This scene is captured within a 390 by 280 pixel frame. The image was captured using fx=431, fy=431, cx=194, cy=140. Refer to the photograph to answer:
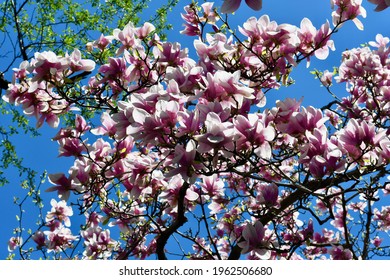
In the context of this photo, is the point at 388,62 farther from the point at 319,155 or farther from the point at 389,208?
the point at 319,155

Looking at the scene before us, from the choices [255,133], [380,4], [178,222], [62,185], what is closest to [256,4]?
[380,4]

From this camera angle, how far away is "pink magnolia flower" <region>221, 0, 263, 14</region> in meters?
1.03

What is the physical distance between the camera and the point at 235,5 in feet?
3.44

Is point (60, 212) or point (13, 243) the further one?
point (13, 243)

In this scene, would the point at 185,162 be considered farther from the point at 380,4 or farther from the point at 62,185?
the point at 380,4

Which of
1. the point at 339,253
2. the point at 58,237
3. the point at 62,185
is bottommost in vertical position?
the point at 339,253

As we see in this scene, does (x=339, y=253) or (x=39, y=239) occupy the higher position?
(x=39, y=239)

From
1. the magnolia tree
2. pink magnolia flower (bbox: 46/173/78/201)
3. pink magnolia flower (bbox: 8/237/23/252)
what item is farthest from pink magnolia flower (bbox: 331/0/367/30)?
pink magnolia flower (bbox: 8/237/23/252)

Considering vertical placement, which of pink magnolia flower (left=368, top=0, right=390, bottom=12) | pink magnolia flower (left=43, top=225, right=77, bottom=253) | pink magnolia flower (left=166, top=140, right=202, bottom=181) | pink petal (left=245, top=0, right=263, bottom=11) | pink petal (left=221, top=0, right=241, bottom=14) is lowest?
pink magnolia flower (left=368, top=0, right=390, bottom=12)

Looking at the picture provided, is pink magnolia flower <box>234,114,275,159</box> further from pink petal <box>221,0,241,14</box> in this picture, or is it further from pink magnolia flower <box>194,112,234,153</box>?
pink petal <box>221,0,241,14</box>

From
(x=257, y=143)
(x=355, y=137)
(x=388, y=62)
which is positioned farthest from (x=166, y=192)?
(x=388, y=62)

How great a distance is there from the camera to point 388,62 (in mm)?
4359

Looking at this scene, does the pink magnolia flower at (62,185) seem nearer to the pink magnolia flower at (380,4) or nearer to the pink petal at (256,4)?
the pink petal at (256,4)

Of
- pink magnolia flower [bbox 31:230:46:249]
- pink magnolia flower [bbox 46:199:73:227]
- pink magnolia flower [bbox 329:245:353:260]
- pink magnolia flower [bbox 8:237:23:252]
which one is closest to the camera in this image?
pink magnolia flower [bbox 329:245:353:260]
